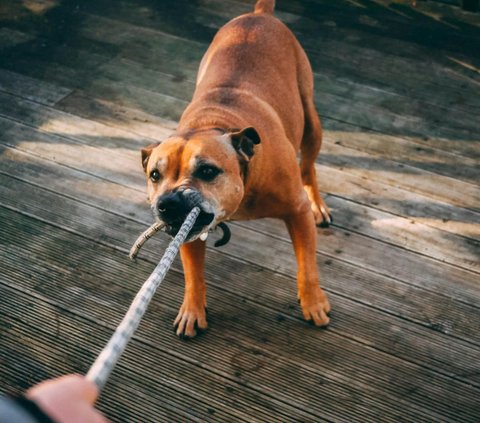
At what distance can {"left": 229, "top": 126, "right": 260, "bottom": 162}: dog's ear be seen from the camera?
90.8 inches

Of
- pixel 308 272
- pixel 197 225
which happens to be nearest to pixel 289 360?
pixel 308 272

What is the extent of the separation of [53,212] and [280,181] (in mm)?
1560

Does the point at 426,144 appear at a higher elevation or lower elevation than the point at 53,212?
higher

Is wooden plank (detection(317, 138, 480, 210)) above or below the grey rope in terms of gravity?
below

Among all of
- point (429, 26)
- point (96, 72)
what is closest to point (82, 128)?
point (96, 72)

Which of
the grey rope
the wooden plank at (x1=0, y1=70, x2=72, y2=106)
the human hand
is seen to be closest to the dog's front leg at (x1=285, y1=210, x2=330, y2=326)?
the grey rope

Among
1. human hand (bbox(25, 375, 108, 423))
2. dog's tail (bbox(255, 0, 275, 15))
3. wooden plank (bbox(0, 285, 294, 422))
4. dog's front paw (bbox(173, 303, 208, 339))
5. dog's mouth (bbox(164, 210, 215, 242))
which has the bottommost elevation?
wooden plank (bbox(0, 285, 294, 422))

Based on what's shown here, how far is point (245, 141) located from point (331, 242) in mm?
1062

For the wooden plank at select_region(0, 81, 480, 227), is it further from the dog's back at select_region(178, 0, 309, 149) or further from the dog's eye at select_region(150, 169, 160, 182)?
the dog's eye at select_region(150, 169, 160, 182)

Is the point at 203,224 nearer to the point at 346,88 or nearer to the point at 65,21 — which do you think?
the point at 346,88

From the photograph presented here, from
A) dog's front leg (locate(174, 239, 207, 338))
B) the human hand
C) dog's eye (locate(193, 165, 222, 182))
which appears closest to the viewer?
the human hand

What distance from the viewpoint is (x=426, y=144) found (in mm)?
3877

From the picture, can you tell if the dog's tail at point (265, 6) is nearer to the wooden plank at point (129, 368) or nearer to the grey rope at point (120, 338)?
the wooden plank at point (129, 368)

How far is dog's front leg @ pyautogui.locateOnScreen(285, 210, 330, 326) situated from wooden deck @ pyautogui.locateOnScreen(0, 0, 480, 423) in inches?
3.1
